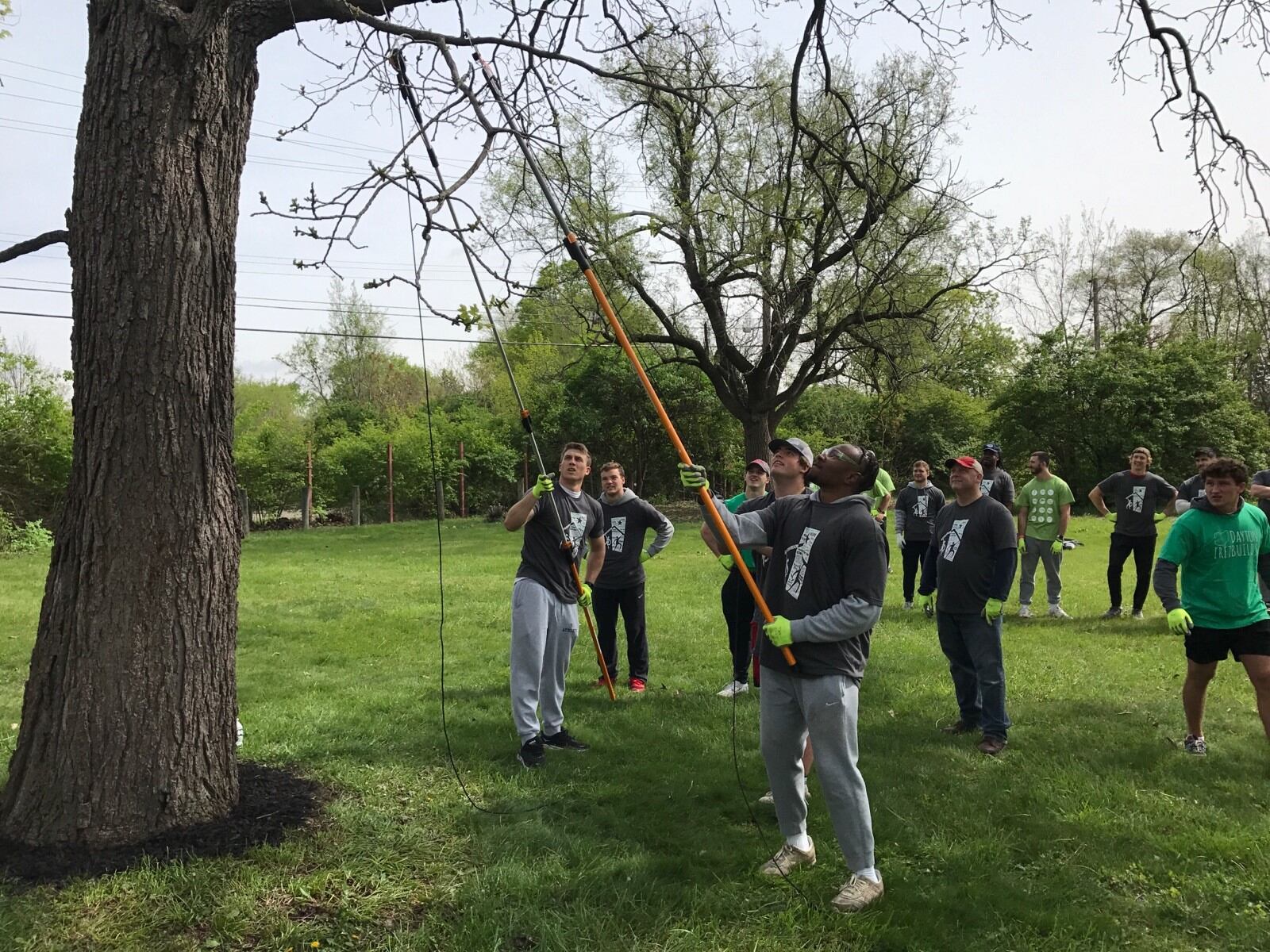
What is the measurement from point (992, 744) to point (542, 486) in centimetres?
320

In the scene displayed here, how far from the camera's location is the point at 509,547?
1753 centimetres

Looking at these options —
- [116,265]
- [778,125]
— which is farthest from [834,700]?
[778,125]

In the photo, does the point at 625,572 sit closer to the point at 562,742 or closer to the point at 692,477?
A: the point at 562,742

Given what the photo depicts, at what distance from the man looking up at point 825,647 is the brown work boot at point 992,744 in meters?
2.06

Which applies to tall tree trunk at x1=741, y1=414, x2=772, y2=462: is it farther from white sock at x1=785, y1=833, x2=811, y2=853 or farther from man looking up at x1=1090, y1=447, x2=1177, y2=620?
white sock at x1=785, y1=833, x2=811, y2=853

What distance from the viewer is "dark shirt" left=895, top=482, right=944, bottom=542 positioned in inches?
384

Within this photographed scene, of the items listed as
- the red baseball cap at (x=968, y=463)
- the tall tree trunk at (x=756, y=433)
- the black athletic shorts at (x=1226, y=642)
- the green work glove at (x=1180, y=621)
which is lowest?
the black athletic shorts at (x=1226, y=642)

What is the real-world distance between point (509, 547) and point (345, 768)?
1296cm

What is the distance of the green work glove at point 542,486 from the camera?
16.2ft

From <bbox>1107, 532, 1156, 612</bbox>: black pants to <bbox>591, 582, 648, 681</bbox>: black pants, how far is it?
18.8 feet

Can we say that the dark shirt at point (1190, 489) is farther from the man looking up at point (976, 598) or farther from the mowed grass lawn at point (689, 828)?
the man looking up at point (976, 598)

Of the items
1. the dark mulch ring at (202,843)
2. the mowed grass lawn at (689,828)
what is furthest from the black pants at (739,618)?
the dark mulch ring at (202,843)

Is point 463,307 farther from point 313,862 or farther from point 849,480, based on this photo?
point 313,862

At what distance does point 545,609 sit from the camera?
16.4 feet
